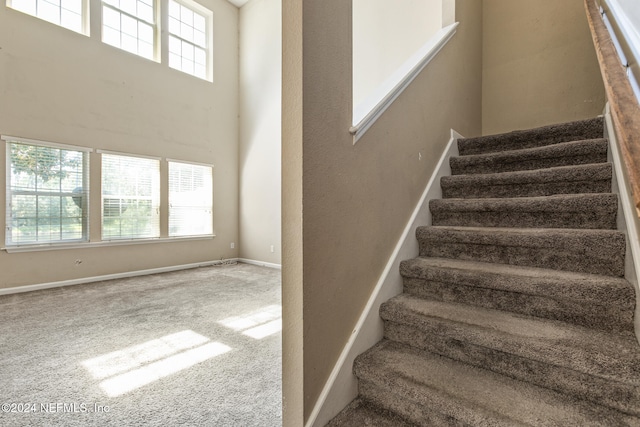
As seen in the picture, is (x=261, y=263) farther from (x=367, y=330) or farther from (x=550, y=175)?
(x=550, y=175)

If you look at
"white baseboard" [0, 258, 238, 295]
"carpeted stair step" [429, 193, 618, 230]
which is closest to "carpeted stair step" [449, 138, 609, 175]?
"carpeted stair step" [429, 193, 618, 230]

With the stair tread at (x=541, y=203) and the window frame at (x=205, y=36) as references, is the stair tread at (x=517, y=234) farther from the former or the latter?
the window frame at (x=205, y=36)

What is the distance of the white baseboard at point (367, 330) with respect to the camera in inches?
46.2

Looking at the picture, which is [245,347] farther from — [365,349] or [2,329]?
[2,329]

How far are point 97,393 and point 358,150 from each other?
1844mm

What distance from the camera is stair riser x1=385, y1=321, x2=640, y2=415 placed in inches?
38.1

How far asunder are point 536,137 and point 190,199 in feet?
16.3

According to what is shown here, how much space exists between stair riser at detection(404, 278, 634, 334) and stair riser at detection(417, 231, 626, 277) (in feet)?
0.77

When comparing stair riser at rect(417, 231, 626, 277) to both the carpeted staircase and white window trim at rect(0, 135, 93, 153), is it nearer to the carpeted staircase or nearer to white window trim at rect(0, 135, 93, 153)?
the carpeted staircase

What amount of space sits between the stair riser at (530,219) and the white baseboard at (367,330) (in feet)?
0.50

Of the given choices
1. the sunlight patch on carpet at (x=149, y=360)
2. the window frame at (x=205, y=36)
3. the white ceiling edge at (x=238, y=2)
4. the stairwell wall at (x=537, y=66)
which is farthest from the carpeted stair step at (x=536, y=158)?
the white ceiling edge at (x=238, y=2)

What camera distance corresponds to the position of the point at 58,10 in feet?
13.1

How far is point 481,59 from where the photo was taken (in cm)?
322

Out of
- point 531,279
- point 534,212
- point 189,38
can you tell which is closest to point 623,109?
point 531,279
